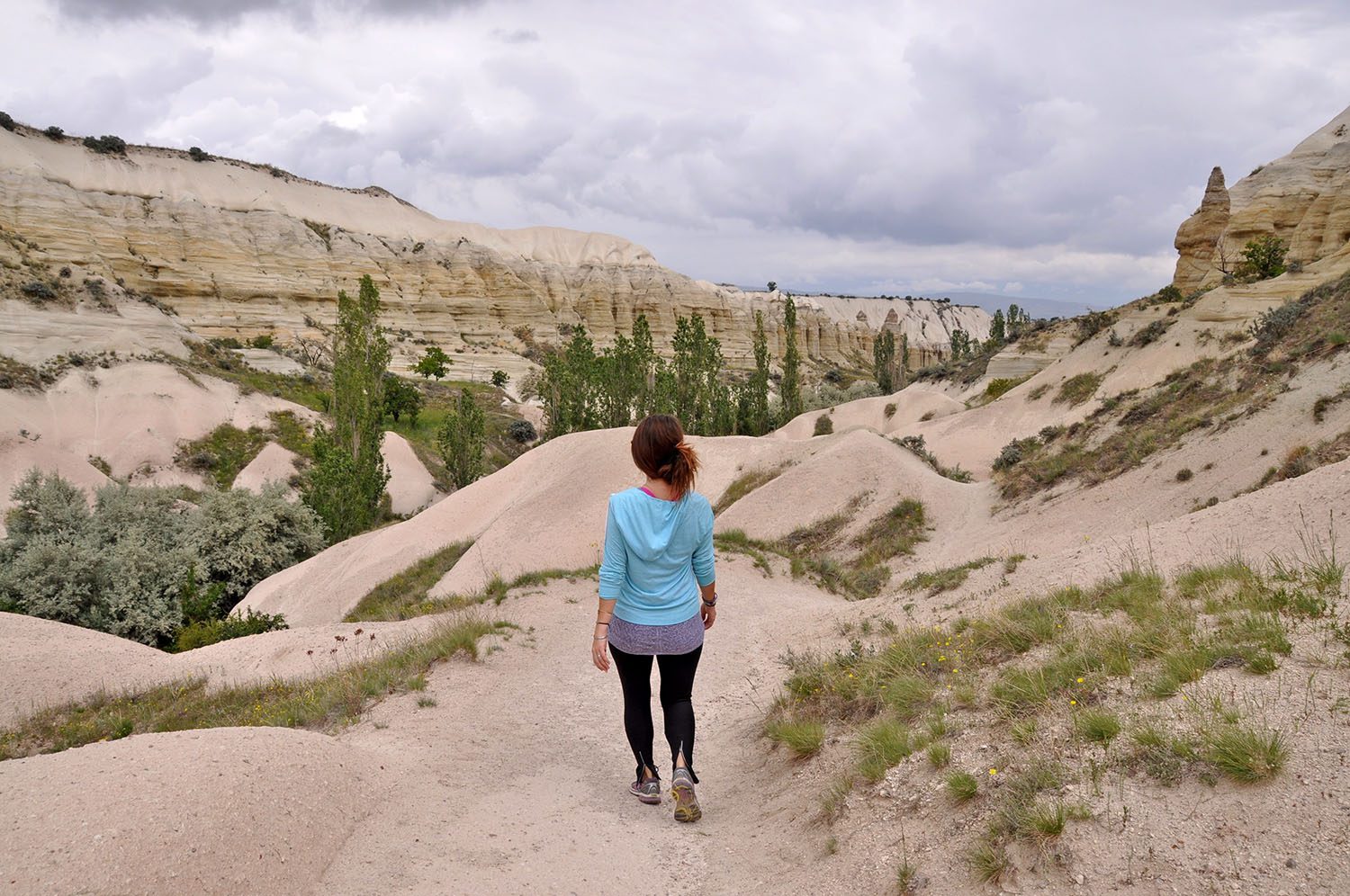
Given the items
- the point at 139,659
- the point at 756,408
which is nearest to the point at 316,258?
the point at 756,408

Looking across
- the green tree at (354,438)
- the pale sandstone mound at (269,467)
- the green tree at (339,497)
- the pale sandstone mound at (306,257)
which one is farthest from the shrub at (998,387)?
the pale sandstone mound at (306,257)

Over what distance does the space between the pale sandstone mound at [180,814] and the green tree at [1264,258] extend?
35.8m

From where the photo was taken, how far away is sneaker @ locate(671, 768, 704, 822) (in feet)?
15.4

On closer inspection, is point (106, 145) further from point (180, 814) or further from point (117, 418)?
point (180, 814)

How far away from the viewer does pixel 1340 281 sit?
1981cm

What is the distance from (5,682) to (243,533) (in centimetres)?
1533

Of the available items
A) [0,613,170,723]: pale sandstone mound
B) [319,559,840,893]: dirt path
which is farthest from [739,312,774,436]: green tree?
[319,559,840,893]: dirt path

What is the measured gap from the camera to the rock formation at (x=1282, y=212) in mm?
29391

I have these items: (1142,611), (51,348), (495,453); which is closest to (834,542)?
(1142,611)

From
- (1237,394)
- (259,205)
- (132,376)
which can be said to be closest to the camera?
(1237,394)

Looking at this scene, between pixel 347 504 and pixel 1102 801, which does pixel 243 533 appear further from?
pixel 1102 801

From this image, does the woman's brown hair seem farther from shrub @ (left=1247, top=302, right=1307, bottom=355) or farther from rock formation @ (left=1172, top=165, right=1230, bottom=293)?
rock formation @ (left=1172, top=165, right=1230, bottom=293)

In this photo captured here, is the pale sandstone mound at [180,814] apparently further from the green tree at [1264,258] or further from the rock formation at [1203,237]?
the rock formation at [1203,237]

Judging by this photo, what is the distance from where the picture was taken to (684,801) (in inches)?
185
